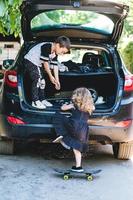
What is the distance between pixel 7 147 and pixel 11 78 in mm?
975

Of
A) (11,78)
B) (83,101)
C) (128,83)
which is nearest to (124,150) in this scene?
(128,83)

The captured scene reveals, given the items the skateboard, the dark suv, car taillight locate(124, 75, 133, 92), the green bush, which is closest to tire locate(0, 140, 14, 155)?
the dark suv

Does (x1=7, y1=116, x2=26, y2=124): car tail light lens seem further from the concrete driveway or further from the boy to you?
the concrete driveway

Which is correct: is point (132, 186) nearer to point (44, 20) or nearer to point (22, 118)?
point (22, 118)

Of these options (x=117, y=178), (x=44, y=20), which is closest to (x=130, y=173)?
(x=117, y=178)

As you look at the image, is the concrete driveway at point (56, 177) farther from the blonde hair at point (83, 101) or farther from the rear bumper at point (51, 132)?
the blonde hair at point (83, 101)

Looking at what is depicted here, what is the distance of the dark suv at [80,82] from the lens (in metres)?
6.32

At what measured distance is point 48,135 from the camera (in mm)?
6309

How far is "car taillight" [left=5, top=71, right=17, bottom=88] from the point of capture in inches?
256

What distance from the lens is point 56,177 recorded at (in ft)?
19.7

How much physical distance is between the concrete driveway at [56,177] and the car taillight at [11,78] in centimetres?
99

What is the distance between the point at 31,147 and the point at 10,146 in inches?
31.0

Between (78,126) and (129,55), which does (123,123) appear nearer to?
(78,126)

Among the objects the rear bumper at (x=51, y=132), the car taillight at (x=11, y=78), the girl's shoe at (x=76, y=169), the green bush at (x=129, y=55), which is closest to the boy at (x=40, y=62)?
the car taillight at (x=11, y=78)
